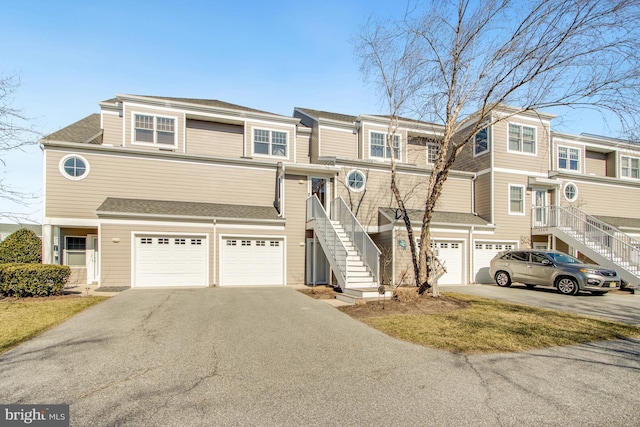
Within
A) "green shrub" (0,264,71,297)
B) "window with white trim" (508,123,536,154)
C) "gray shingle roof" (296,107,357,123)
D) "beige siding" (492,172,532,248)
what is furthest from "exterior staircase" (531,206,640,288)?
"green shrub" (0,264,71,297)

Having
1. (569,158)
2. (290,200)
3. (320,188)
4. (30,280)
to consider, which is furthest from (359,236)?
(569,158)

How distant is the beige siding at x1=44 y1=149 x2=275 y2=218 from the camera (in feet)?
44.4

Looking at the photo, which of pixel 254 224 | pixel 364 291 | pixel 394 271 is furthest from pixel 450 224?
pixel 254 224

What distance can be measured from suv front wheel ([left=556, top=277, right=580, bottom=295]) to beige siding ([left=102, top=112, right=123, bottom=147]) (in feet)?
63.6

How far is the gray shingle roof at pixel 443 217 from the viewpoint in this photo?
15.7 metres

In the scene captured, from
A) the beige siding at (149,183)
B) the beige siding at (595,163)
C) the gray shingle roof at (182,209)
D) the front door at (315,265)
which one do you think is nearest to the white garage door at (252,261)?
the gray shingle roof at (182,209)

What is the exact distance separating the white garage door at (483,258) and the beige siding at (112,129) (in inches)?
693

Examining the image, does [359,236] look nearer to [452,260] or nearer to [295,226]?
[295,226]

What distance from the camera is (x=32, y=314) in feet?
26.7

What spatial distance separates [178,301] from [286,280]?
543 cm

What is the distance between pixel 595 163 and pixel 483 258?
12.7m

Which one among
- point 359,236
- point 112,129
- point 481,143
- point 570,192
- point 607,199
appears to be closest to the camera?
point 359,236

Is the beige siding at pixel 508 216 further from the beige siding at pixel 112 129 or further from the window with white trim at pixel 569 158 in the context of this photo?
the beige siding at pixel 112 129

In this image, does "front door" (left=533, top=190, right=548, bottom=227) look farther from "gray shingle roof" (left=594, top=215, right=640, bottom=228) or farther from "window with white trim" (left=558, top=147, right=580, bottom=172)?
"gray shingle roof" (left=594, top=215, right=640, bottom=228)
